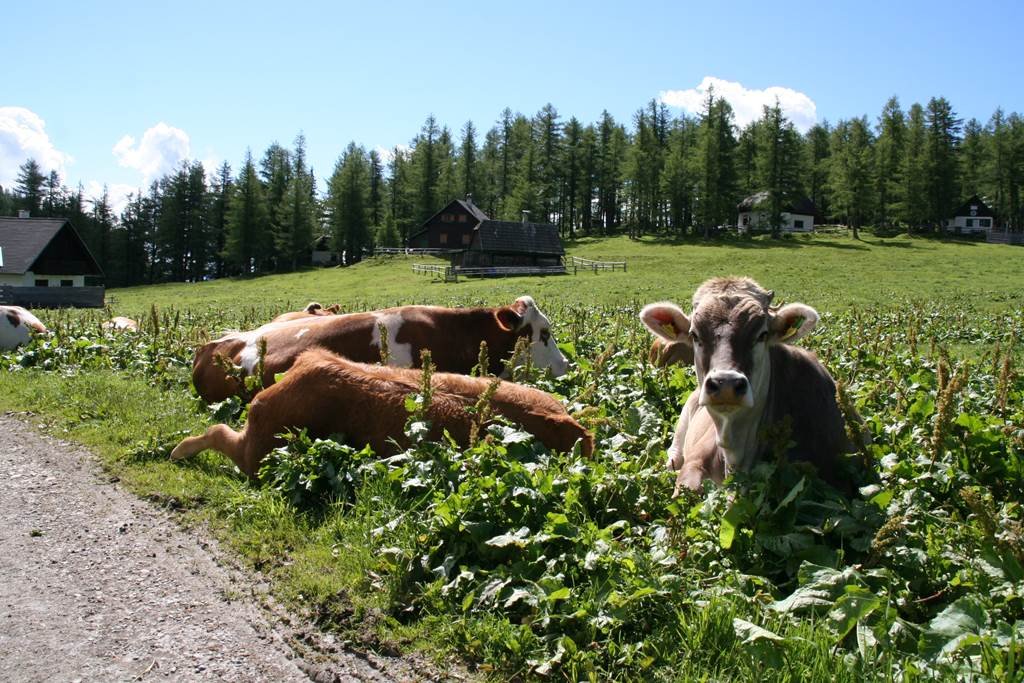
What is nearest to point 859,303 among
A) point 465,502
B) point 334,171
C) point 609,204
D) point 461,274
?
point 465,502

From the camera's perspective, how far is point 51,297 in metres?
39.2

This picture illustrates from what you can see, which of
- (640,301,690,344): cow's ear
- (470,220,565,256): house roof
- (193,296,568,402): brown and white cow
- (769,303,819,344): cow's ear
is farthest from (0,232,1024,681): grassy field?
(470,220,565,256): house roof

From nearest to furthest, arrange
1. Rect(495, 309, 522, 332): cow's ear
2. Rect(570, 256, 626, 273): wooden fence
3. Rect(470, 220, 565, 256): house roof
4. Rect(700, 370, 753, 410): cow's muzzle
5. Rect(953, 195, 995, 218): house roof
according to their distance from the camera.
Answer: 1. Rect(700, 370, 753, 410): cow's muzzle
2. Rect(495, 309, 522, 332): cow's ear
3. Rect(570, 256, 626, 273): wooden fence
4. Rect(470, 220, 565, 256): house roof
5. Rect(953, 195, 995, 218): house roof

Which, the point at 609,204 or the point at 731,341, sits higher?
the point at 609,204

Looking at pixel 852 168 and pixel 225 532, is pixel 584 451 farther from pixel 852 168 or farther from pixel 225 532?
pixel 852 168

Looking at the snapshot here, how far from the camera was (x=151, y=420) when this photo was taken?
336 inches

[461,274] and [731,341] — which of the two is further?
[461,274]

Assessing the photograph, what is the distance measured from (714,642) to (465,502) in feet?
5.82

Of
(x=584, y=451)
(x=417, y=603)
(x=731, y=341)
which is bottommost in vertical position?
(x=417, y=603)

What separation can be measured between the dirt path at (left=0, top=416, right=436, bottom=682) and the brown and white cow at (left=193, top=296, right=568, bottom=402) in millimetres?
3473

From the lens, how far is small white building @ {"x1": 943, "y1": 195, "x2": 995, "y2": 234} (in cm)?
9806

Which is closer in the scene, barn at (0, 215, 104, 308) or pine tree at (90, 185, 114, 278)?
barn at (0, 215, 104, 308)

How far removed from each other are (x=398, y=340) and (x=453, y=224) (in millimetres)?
79865

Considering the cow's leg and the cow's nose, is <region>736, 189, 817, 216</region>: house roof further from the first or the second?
the cow's nose
